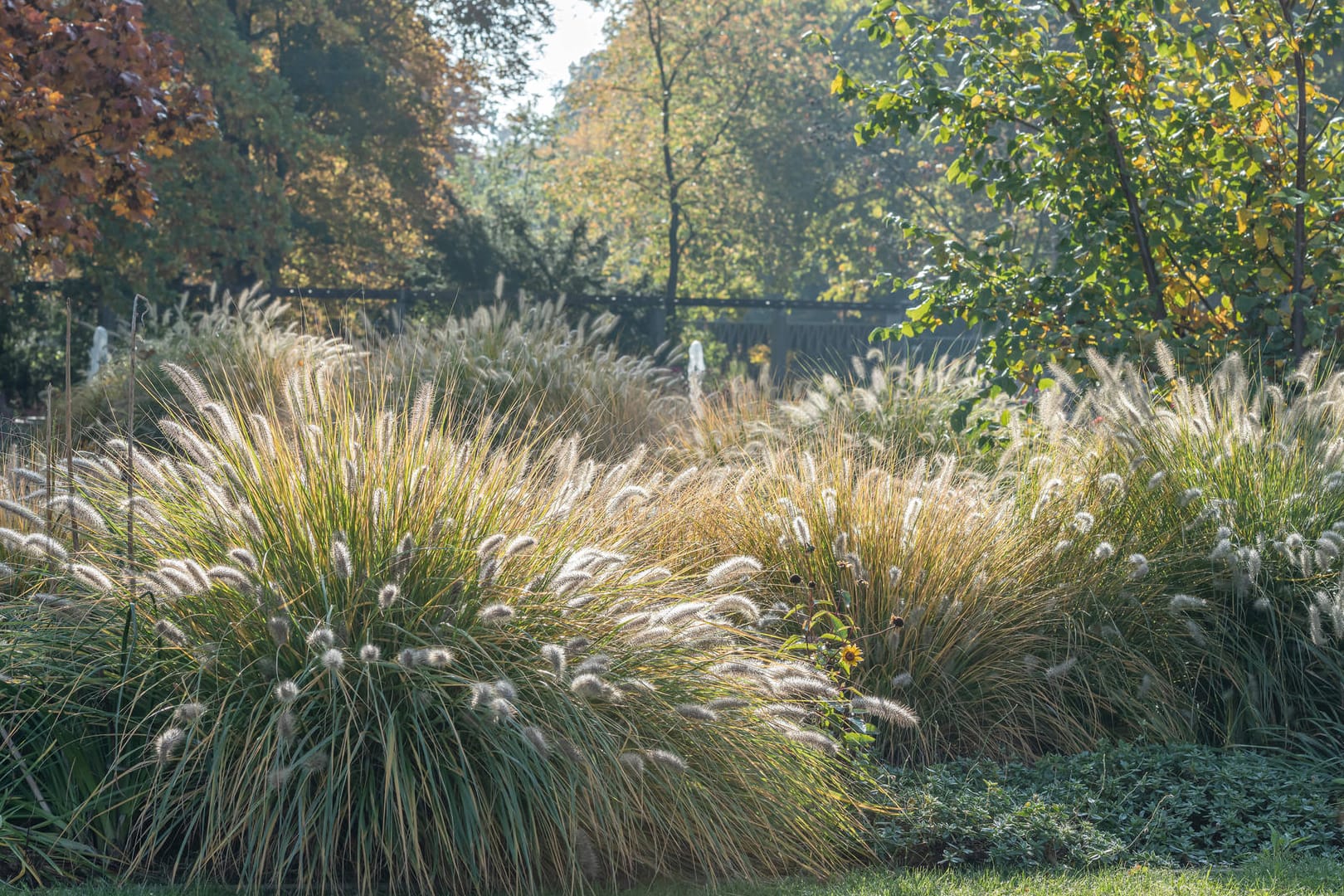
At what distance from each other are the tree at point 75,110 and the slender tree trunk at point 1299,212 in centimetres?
655

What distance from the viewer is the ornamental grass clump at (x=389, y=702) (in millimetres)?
3422

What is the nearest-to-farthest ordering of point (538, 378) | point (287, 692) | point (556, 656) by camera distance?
point (287, 692) → point (556, 656) → point (538, 378)

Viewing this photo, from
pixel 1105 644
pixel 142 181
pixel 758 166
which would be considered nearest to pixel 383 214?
pixel 758 166

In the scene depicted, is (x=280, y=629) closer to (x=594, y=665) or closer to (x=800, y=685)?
(x=594, y=665)

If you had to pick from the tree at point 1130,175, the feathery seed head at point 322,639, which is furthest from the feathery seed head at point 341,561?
the tree at point 1130,175

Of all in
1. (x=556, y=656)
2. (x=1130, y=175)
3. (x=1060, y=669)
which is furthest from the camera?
(x=1130, y=175)

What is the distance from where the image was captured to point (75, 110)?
7.82 meters

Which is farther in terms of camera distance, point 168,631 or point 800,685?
point 800,685

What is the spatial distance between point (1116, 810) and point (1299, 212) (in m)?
4.04

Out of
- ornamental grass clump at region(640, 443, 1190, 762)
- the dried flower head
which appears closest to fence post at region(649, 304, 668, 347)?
ornamental grass clump at region(640, 443, 1190, 762)

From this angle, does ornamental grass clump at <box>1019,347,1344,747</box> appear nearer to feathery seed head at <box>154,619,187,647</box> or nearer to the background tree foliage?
feathery seed head at <box>154,619,187,647</box>

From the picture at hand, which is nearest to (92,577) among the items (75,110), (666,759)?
(666,759)

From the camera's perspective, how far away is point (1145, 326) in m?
7.41

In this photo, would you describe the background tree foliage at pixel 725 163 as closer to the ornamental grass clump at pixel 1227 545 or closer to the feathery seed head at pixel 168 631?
the ornamental grass clump at pixel 1227 545
